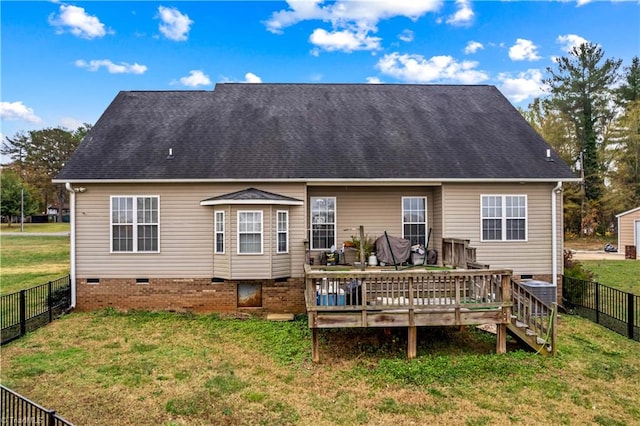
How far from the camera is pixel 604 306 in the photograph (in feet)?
36.9

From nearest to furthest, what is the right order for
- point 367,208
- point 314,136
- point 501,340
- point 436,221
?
point 501,340 < point 436,221 < point 367,208 < point 314,136

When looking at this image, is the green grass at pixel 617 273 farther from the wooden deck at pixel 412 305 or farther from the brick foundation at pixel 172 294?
the brick foundation at pixel 172 294

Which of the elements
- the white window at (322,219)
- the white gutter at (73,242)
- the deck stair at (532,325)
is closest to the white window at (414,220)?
the white window at (322,219)

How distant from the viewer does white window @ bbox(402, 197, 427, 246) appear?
12.5m

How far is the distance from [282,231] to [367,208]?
300 centimetres

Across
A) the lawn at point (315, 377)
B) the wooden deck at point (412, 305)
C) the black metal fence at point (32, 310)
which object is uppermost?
the wooden deck at point (412, 305)

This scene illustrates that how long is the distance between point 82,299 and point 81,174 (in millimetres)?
3804

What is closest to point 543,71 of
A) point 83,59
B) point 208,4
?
point 208,4

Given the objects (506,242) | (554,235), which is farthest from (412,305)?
(554,235)

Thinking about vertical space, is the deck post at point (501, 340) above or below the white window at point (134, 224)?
below

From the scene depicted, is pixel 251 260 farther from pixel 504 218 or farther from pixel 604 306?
pixel 604 306

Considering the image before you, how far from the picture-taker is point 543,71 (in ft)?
132

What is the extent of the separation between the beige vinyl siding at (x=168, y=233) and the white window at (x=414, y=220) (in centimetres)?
351

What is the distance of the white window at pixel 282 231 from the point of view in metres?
11.2
